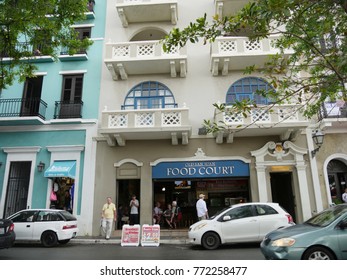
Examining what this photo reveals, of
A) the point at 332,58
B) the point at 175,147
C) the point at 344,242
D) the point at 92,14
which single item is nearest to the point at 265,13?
the point at 332,58

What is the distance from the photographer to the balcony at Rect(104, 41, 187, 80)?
1499cm

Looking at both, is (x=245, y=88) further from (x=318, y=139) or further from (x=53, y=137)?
(x=53, y=137)

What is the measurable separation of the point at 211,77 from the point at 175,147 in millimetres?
4494

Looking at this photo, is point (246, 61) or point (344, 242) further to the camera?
point (246, 61)

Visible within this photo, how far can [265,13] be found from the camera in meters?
5.47

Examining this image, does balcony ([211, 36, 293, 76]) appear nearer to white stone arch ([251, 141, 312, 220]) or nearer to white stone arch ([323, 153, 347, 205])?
white stone arch ([251, 141, 312, 220])

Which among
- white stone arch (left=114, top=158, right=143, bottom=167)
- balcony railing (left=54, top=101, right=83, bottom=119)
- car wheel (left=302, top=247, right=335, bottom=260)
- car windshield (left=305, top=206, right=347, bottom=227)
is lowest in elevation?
car wheel (left=302, top=247, right=335, bottom=260)

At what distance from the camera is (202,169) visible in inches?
560

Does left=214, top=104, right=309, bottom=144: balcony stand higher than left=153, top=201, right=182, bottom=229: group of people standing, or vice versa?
left=214, top=104, right=309, bottom=144: balcony

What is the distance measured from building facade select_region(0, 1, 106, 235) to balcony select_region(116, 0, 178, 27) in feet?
8.35

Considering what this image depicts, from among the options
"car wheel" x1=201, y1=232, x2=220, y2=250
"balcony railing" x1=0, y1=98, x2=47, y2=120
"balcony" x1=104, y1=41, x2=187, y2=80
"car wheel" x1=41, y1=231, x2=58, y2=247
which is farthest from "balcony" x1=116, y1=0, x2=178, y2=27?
"car wheel" x1=201, y1=232, x2=220, y2=250

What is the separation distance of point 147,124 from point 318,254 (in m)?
9.99
